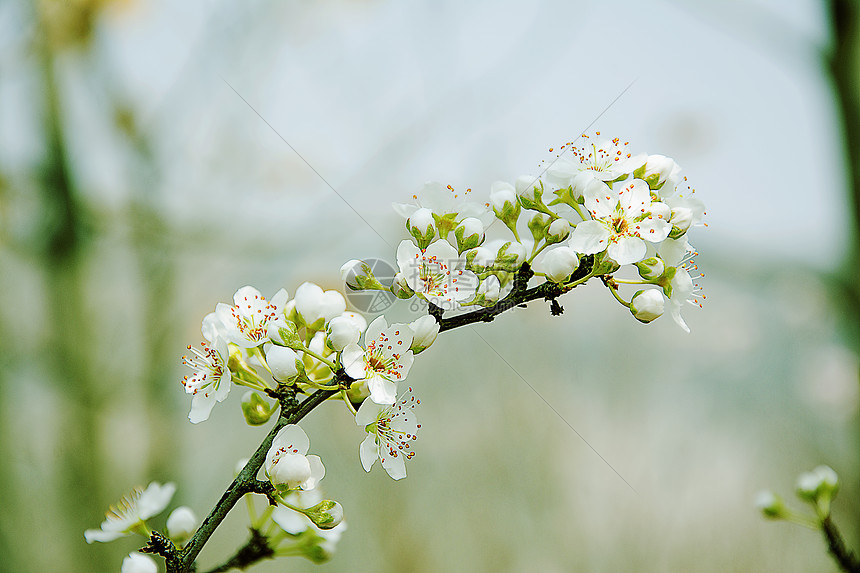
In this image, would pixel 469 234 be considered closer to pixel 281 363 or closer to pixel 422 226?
pixel 422 226

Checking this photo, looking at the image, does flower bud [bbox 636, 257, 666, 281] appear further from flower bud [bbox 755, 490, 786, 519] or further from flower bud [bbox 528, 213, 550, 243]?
flower bud [bbox 755, 490, 786, 519]

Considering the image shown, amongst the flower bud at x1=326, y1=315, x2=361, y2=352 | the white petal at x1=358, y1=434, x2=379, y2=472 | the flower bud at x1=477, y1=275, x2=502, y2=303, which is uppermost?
the flower bud at x1=326, y1=315, x2=361, y2=352

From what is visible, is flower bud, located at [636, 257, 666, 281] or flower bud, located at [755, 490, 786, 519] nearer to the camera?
flower bud, located at [636, 257, 666, 281]

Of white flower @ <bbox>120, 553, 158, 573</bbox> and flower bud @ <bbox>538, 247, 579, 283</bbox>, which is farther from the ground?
flower bud @ <bbox>538, 247, 579, 283</bbox>

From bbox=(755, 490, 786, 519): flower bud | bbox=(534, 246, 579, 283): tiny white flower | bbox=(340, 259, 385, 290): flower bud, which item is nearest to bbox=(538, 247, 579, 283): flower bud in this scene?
bbox=(534, 246, 579, 283): tiny white flower

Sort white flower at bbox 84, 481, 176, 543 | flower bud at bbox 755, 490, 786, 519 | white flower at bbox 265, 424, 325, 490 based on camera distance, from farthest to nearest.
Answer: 1. flower bud at bbox 755, 490, 786, 519
2. white flower at bbox 84, 481, 176, 543
3. white flower at bbox 265, 424, 325, 490

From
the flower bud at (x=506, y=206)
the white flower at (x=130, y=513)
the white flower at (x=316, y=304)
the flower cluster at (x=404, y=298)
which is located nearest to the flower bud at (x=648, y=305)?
the flower cluster at (x=404, y=298)

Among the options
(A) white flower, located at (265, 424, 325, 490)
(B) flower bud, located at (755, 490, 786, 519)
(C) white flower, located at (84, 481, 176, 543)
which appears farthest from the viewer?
(B) flower bud, located at (755, 490, 786, 519)
